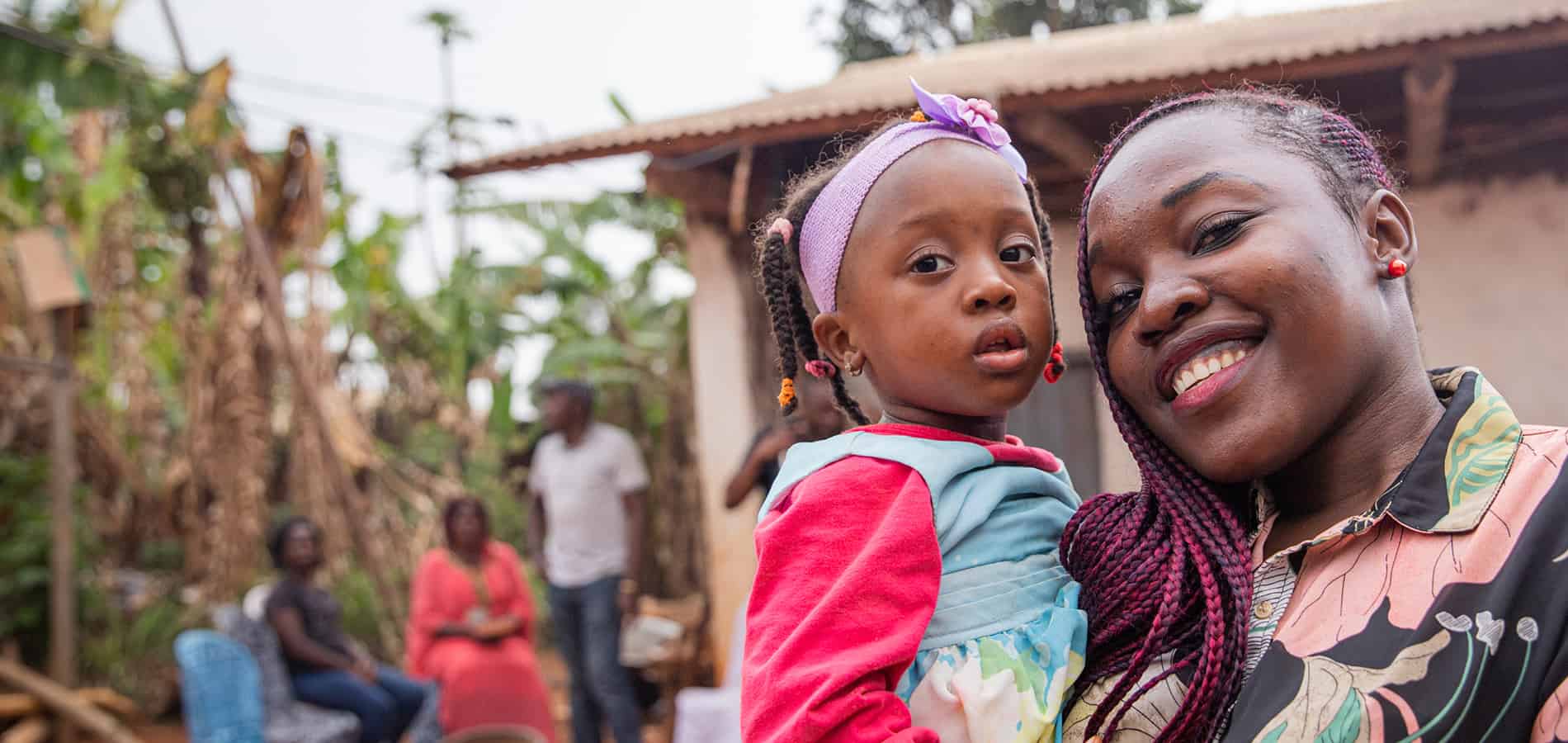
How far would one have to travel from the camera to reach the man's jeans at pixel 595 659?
6.04 m

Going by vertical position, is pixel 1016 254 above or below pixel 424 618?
above

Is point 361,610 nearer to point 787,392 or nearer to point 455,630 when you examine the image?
point 455,630

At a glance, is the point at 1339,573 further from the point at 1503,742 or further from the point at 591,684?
the point at 591,684

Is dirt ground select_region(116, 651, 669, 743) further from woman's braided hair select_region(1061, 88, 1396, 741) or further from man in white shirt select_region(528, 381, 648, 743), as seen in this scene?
woman's braided hair select_region(1061, 88, 1396, 741)

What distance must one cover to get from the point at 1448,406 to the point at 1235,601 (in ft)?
0.95

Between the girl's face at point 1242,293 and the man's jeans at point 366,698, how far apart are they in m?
5.61

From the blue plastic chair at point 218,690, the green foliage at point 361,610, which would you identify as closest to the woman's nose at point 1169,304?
the blue plastic chair at point 218,690

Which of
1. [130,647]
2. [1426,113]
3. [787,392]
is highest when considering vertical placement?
[1426,113]

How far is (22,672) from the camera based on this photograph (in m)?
6.98

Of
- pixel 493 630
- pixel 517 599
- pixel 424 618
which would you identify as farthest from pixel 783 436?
pixel 424 618

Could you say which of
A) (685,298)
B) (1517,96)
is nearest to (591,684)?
(685,298)

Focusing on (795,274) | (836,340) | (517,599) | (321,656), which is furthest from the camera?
(517,599)

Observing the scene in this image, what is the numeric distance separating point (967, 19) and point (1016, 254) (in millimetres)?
18847

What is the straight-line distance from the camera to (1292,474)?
1294 millimetres
